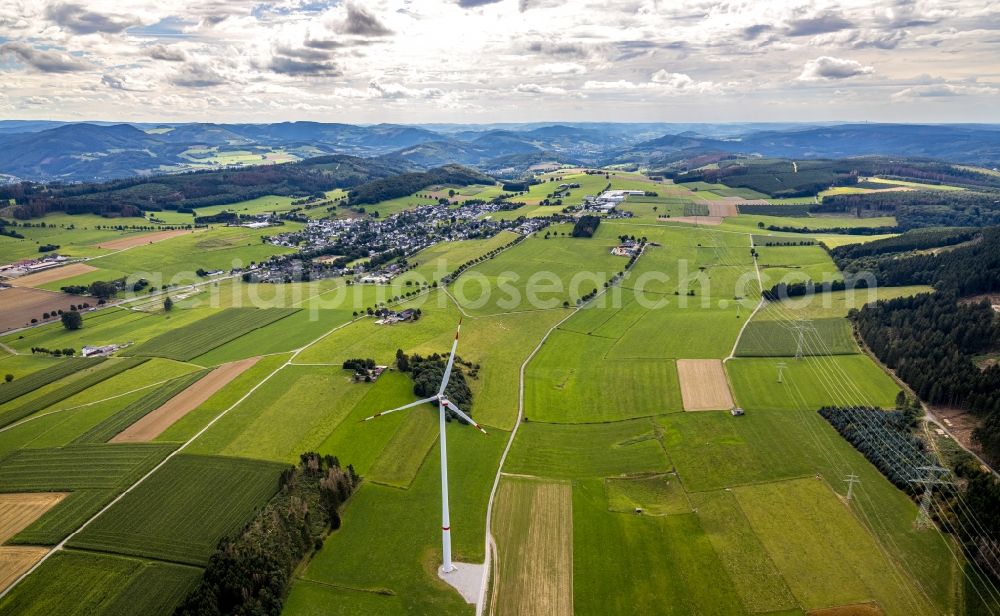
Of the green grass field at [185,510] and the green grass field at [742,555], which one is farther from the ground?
the green grass field at [742,555]

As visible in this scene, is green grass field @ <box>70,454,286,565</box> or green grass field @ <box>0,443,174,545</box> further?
green grass field @ <box>0,443,174,545</box>

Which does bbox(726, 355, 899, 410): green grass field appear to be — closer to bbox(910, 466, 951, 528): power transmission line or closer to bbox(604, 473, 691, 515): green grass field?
bbox(910, 466, 951, 528): power transmission line

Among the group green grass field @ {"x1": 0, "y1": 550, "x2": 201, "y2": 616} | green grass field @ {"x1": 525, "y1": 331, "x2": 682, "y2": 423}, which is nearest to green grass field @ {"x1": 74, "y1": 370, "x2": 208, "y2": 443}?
green grass field @ {"x1": 0, "y1": 550, "x2": 201, "y2": 616}

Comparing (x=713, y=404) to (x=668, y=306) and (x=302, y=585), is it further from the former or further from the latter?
(x=302, y=585)

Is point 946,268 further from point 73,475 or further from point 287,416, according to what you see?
point 73,475

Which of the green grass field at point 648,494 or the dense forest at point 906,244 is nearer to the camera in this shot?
the green grass field at point 648,494

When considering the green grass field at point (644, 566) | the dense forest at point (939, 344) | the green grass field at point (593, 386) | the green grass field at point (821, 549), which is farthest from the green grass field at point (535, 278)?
the green grass field at point (821, 549)

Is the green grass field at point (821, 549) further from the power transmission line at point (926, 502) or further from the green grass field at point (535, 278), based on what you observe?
the green grass field at point (535, 278)

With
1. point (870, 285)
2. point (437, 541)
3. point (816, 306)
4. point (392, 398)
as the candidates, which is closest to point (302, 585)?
point (437, 541)
